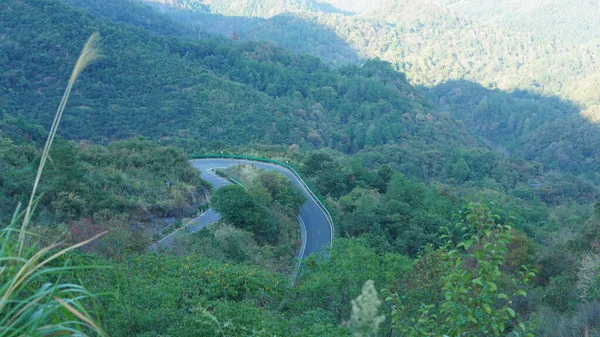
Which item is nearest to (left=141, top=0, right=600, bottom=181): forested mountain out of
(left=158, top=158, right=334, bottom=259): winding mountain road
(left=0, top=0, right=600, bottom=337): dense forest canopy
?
(left=0, top=0, right=600, bottom=337): dense forest canopy

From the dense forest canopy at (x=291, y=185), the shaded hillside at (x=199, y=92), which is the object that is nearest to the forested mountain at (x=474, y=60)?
the dense forest canopy at (x=291, y=185)

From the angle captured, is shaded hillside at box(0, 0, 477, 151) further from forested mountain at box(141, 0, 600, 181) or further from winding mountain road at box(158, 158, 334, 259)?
forested mountain at box(141, 0, 600, 181)

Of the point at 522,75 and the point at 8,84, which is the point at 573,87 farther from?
the point at 8,84

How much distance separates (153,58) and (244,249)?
46.4 meters

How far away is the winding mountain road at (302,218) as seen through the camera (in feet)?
58.4

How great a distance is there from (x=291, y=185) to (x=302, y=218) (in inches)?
75.4

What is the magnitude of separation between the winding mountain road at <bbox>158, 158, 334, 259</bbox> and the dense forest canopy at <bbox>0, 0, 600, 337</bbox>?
578 millimetres

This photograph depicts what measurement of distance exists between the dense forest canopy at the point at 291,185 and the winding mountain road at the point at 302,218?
58 cm

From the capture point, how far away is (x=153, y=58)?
5722 cm

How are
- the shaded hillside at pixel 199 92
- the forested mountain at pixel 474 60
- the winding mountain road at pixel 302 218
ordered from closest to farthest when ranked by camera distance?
the winding mountain road at pixel 302 218, the shaded hillside at pixel 199 92, the forested mountain at pixel 474 60

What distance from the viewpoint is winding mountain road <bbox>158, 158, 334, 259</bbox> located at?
17.8 meters

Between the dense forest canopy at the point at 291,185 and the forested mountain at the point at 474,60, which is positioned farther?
the forested mountain at the point at 474,60

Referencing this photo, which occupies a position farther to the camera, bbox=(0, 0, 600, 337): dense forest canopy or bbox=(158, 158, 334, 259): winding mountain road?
bbox=(158, 158, 334, 259): winding mountain road

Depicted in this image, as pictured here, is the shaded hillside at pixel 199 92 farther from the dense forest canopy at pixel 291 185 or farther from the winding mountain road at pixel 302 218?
the winding mountain road at pixel 302 218
